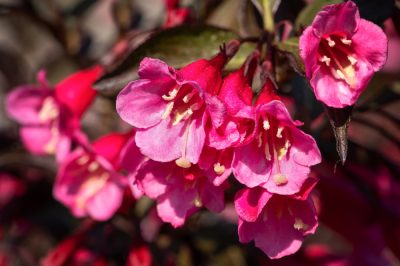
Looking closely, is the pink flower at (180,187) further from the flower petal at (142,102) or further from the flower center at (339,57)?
the flower center at (339,57)

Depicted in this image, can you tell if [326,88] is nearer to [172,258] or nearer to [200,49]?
[200,49]

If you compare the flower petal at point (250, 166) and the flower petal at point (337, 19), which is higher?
the flower petal at point (337, 19)

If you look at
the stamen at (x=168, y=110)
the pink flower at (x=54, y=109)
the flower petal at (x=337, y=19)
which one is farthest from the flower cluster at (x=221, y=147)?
the pink flower at (x=54, y=109)

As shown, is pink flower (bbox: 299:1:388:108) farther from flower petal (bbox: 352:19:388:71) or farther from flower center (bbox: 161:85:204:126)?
flower center (bbox: 161:85:204:126)

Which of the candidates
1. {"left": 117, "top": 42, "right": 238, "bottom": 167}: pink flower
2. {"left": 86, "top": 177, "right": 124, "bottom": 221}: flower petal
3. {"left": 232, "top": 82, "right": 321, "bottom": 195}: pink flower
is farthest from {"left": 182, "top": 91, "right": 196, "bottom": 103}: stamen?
{"left": 86, "top": 177, "right": 124, "bottom": 221}: flower petal

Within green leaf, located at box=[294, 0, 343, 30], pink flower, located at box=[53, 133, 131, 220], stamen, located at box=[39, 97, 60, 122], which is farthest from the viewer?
stamen, located at box=[39, 97, 60, 122]
